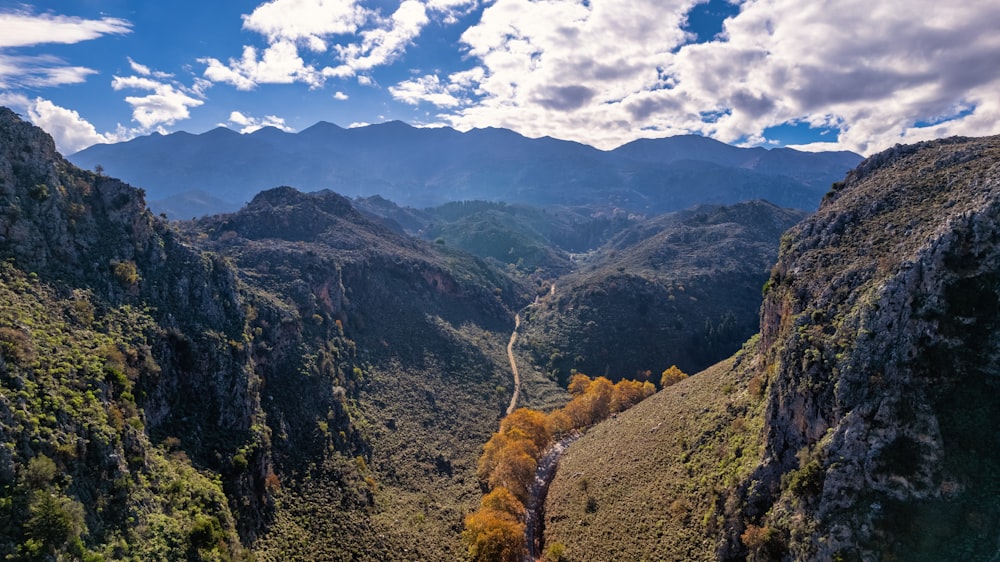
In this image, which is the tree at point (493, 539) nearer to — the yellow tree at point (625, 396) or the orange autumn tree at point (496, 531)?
the orange autumn tree at point (496, 531)

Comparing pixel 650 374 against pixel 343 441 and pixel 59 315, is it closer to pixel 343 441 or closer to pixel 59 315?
pixel 343 441

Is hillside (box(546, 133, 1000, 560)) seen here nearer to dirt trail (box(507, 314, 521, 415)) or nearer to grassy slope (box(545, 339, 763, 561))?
grassy slope (box(545, 339, 763, 561))

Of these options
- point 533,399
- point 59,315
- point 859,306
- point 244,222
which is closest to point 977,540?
point 859,306

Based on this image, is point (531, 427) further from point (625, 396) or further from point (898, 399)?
point (898, 399)

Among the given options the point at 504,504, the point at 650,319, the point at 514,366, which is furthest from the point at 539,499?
the point at 650,319

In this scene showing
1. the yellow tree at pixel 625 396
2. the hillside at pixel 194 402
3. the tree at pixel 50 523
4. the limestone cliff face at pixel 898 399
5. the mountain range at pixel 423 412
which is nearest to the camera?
the tree at pixel 50 523

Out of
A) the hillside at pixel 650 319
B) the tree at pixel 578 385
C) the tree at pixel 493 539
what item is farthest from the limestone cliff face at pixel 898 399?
the hillside at pixel 650 319
